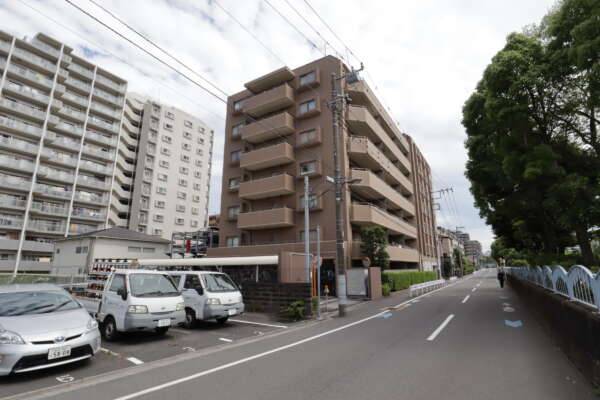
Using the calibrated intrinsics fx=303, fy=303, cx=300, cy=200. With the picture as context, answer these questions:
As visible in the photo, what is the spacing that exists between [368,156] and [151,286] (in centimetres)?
2213

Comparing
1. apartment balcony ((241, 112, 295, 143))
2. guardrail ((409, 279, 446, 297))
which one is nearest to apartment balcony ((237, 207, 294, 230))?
apartment balcony ((241, 112, 295, 143))

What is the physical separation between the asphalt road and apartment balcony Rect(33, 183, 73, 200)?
45347 mm

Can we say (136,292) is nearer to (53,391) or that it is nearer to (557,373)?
(53,391)

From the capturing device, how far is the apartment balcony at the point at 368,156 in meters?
26.4

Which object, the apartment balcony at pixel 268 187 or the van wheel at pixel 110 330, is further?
the apartment balcony at pixel 268 187

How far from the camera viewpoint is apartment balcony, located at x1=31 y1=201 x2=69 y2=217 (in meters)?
39.3

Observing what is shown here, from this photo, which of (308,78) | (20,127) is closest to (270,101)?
(308,78)

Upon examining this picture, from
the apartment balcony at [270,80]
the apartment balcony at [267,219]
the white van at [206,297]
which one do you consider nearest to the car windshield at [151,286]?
the white van at [206,297]

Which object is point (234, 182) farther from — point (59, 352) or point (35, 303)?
point (59, 352)

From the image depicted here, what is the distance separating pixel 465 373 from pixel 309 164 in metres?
22.1

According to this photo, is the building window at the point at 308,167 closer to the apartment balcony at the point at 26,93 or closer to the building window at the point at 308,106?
the building window at the point at 308,106

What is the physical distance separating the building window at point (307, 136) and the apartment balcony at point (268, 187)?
357cm

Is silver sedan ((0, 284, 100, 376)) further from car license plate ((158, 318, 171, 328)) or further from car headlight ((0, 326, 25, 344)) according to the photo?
car license plate ((158, 318, 171, 328))

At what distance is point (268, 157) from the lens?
27109mm
